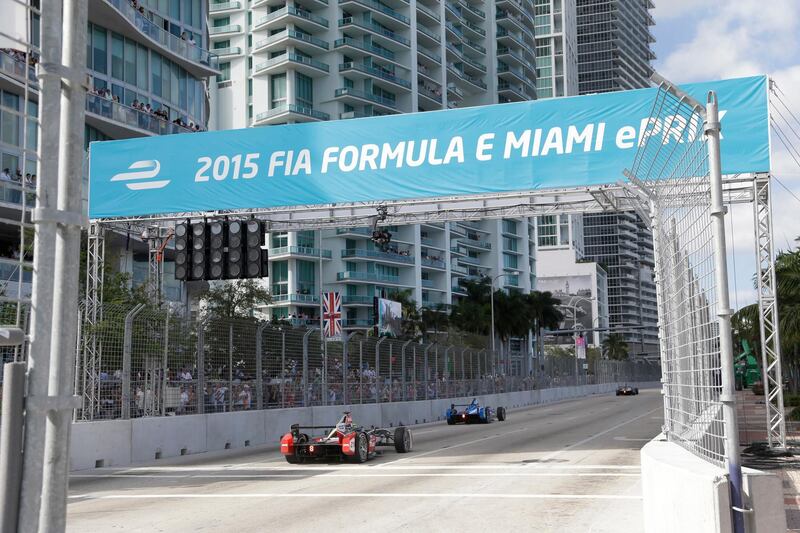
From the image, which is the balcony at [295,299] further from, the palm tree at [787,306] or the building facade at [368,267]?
the palm tree at [787,306]

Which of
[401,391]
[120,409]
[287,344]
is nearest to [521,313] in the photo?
[401,391]

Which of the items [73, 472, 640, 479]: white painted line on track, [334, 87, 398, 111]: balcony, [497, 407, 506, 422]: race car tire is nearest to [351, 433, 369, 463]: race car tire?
[73, 472, 640, 479]: white painted line on track

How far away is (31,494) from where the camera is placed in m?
2.52

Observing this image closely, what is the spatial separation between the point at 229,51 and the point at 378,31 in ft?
55.6

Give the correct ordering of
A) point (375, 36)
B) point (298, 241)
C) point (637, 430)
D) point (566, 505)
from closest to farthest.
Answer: point (566, 505)
point (637, 430)
point (298, 241)
point (375, 36)

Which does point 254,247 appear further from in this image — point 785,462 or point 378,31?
point 378,31

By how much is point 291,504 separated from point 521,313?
8973 cm

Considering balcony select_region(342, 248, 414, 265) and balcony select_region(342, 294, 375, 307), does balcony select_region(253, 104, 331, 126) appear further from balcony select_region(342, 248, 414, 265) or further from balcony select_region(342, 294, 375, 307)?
balcony select_region(342, 294, 375, 307)

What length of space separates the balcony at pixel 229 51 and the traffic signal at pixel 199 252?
84144 millimetres

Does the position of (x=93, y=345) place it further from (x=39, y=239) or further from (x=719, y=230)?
(x=39, y=239)

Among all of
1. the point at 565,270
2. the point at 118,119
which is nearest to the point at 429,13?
the point at 118,119

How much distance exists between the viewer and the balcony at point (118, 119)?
4469cm

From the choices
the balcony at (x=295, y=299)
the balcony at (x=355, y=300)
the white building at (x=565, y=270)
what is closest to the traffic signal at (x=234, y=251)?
the balcony at (x=295, y=299)

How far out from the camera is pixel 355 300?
97.9 metres
